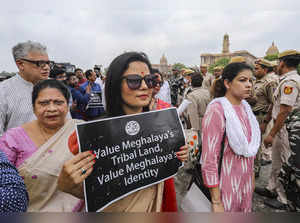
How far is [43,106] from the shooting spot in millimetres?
1505

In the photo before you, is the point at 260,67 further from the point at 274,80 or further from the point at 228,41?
the point at 228,41

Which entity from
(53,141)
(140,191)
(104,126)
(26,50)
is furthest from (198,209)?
(26,50)

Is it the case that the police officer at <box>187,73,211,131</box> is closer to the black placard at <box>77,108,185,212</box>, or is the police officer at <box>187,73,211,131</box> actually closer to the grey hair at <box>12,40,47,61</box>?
the black placard at <box>77,108,185,212</box>

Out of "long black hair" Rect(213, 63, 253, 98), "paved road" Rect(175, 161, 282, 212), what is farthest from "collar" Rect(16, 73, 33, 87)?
"paved road" Rect(175, 161, 282, 212)

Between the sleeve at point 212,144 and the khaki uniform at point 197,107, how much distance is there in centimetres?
207

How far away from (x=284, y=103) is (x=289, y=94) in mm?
144

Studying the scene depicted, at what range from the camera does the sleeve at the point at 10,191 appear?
0.62 m

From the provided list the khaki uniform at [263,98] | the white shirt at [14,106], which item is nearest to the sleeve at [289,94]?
the khaki uniform at [263,98]

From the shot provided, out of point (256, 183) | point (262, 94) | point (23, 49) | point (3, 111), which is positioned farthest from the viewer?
point (262, 94)

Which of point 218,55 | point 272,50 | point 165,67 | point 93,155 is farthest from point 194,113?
point 272,50

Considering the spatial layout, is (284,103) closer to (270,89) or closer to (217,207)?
(270,89)

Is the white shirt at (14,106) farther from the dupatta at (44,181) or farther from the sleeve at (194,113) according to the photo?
the sleeve at (194,113)

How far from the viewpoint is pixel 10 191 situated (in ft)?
2.15

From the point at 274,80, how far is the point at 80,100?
4306mm
